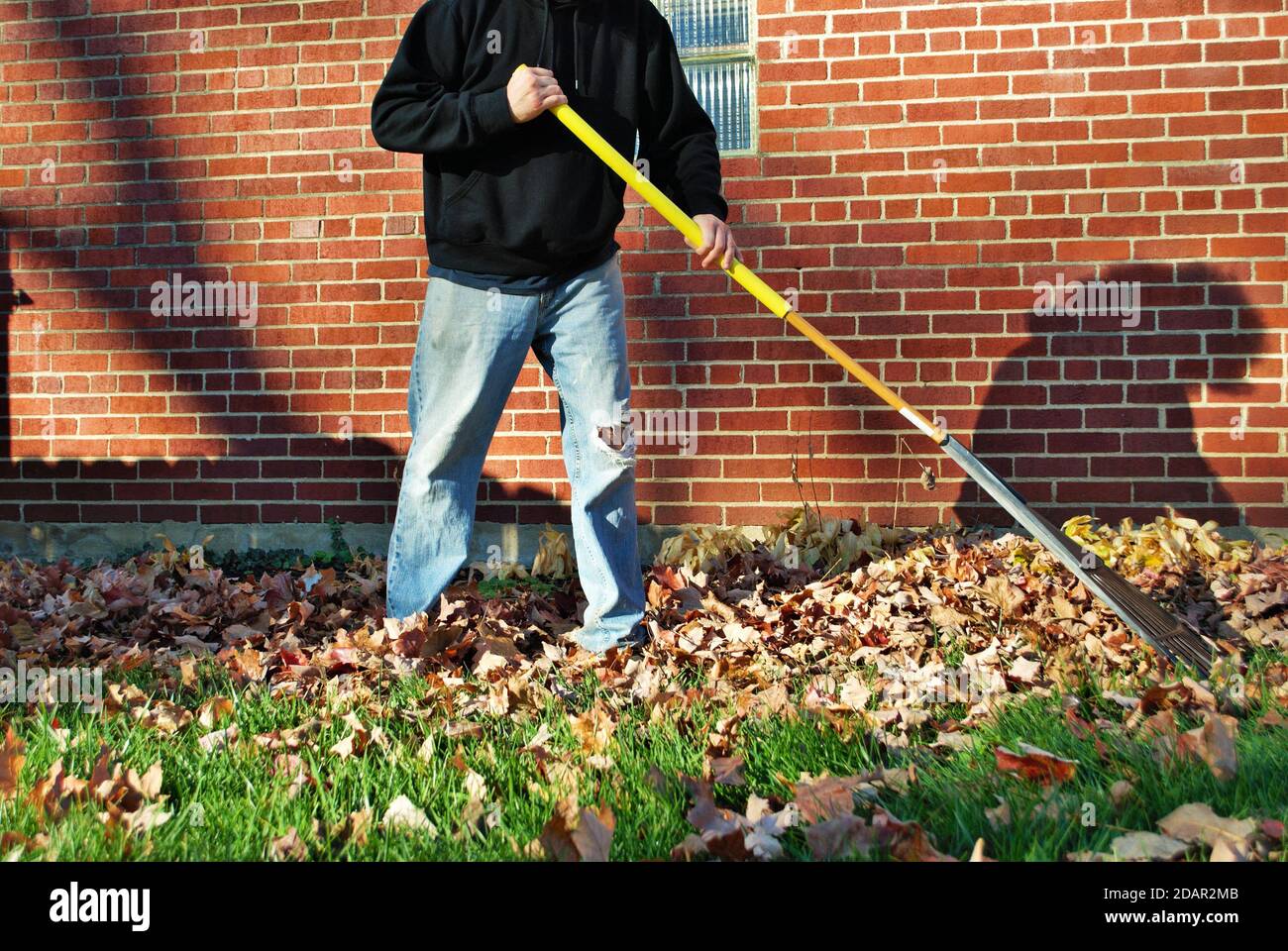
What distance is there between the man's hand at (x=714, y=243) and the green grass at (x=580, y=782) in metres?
1.36

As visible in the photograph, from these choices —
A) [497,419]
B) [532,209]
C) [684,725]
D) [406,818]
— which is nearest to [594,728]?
[684,725]

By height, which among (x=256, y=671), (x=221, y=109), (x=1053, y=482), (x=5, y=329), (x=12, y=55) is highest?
(x=12, y=55)

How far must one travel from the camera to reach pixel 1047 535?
2.87 metres

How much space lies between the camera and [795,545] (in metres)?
4.27

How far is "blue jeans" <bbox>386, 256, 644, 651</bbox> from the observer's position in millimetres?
2941

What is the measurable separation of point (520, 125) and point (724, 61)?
2155 millimetres

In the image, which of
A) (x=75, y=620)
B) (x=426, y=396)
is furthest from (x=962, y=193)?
(x=75, y=620)

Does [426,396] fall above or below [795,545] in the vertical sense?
above

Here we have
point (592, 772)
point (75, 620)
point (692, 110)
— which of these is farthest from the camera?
point (75, 620)

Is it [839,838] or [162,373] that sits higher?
[162,373]

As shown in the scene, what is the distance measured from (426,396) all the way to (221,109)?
9.56 feet

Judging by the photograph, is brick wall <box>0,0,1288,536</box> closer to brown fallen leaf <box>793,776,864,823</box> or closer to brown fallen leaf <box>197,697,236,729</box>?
brown fallen leaf <box>197,697,236,729</box>

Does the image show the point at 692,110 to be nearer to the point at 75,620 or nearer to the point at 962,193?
the point at 962,193

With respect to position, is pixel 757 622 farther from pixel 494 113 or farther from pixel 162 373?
pixel 162 373
